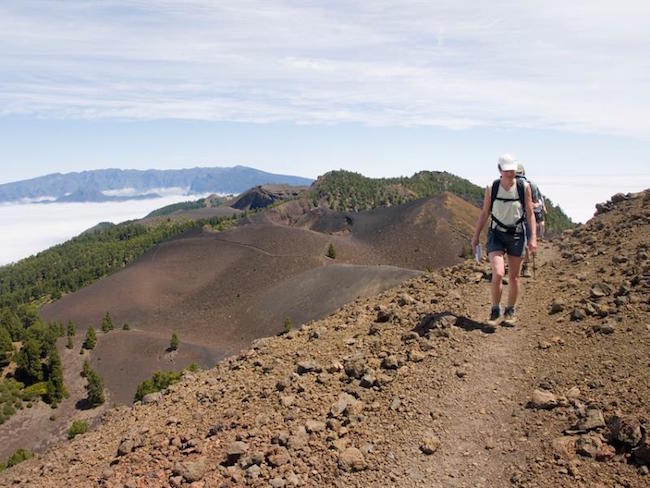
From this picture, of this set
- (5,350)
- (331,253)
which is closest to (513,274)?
(5,350)

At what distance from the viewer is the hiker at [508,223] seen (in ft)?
26.7

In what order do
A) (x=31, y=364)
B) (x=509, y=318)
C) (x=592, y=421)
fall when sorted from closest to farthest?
(x=592, y=421) → (x=509, y=318) → (x=31, y=364)

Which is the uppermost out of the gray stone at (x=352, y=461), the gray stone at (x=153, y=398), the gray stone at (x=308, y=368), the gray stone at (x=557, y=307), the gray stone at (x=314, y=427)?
the gray stone at (x=557, y=307)

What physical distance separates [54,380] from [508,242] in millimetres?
49062

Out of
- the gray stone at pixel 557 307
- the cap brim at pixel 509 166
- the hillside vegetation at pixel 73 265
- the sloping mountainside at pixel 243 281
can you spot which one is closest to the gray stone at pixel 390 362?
the gray stone at pixel 557 307

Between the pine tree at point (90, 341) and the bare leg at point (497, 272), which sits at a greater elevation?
the bare leg at point (497, 272)

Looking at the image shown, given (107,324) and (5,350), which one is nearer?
(5,350)

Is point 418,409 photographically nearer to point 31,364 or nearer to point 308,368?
point 308,368

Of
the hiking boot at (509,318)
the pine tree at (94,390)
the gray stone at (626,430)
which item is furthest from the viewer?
the pine tree at (94,390)

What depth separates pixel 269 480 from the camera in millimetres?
5488

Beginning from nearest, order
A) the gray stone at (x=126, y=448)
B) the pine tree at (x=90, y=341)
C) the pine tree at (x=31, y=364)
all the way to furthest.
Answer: the gray stone at (x=126, y=448)
the pine tree at (x=31, y=364)
the pine tree at (x=90, y=341)

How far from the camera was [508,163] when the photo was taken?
798cm

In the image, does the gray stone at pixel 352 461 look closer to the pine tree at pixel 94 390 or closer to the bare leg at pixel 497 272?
the bare leg at pixel 497 272

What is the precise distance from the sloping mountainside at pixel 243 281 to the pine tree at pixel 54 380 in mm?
3815
